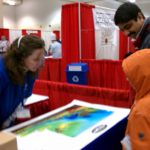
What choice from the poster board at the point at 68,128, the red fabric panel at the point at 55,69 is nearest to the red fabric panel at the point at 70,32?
the red fabric panel at the point at 55,69

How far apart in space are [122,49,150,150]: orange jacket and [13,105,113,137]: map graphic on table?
0.35 metres

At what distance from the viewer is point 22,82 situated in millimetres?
1408

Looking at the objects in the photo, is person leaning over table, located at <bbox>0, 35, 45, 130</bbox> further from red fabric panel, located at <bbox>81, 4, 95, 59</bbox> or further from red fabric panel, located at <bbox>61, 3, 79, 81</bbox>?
red fabric panel, located at <bbox>81, 4, 95, 59</bbox>

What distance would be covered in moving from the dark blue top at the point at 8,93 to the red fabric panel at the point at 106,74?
6.49 ft

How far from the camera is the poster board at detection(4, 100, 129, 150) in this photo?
118 centimetres

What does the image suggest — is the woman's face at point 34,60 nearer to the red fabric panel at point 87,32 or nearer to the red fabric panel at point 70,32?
the red fabric panel at point 70,32

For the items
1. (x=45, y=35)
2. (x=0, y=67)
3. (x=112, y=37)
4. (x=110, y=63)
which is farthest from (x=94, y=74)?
(x=45, y=35)

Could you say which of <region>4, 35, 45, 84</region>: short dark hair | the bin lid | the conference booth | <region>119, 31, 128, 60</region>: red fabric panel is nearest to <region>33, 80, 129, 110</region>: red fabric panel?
the conference booth

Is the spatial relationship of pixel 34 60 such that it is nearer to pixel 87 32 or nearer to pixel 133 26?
pixel 133 26

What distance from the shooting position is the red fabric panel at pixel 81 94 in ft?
7.50

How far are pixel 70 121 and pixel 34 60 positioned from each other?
425 mm

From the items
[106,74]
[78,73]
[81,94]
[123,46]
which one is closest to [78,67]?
[78,73]

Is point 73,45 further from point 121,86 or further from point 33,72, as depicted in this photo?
point 33,72

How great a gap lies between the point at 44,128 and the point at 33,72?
0.36 meters
